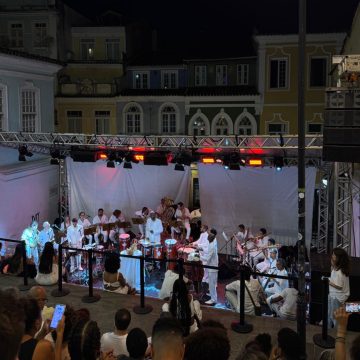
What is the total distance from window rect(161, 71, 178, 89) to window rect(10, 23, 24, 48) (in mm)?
8160

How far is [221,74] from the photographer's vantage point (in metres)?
28.0

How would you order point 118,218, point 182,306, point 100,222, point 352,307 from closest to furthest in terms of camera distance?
point 352,307
point 182,306
point 100,222
point 118,218

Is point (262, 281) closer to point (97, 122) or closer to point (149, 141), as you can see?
point (149, 141)

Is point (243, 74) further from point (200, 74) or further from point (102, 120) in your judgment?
point (102, 120)

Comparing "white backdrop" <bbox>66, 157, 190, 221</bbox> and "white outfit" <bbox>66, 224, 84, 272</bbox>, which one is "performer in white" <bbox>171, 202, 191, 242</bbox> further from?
"white outfit" <bbox>66, 224, 84, 272</bbox>

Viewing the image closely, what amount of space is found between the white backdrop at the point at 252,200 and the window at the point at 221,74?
1195 centimetres

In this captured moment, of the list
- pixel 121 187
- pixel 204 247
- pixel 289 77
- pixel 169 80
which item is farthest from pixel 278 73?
pixel 204 247

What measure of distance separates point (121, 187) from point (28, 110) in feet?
17.0

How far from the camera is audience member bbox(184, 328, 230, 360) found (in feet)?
12.1

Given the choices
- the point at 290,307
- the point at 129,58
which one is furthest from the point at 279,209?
the point at 129,58

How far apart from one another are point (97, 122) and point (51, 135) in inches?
467

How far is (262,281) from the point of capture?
42.2 ft

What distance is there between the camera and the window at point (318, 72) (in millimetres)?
24859

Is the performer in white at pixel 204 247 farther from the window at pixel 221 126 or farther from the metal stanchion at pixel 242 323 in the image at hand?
the window at pixel 221 126
